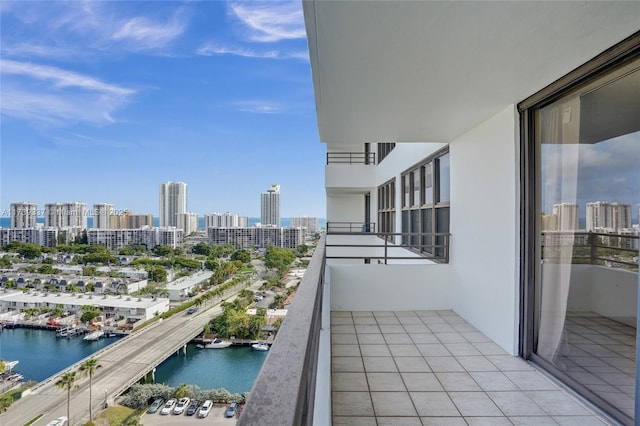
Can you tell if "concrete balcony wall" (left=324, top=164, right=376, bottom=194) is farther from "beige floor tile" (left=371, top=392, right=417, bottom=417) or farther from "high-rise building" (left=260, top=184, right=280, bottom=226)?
"high-rise building" (left=260, top=184, right=280, bottom=226)

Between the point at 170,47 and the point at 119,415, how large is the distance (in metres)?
47.7

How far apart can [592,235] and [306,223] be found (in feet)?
107

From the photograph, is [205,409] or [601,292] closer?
[601,292]

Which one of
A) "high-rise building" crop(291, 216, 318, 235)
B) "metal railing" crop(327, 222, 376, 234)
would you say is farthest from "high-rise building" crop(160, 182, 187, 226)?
"metal railing" crop(327, 222, 376, 234)

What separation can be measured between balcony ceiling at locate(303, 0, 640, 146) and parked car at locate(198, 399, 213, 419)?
32.3ft

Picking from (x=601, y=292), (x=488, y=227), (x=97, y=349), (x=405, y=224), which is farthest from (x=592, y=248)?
(x=97, y=349)

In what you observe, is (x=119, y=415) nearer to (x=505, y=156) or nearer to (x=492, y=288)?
(x=492, y=288)

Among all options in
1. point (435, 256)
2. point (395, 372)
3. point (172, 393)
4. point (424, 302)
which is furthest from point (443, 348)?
point (172, 393)

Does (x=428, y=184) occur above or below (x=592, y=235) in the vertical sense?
above

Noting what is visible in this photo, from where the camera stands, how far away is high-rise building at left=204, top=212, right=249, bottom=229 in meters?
37.5

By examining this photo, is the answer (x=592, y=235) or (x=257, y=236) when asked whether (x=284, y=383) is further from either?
(x=257, y=236)

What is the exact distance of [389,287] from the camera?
4984mm

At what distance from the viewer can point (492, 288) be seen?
3609mm

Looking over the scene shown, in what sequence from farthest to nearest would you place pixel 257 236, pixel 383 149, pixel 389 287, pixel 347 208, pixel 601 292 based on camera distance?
pixel 257 236
pixel 347 208
pixel 383 149
pixel 389 287
pixel 601 292
